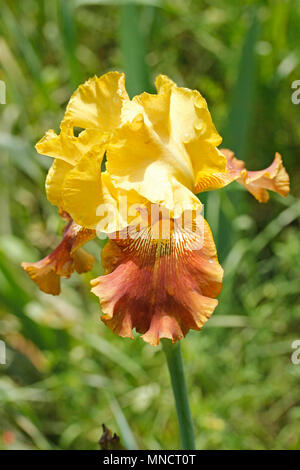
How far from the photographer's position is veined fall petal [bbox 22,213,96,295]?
3.57ft

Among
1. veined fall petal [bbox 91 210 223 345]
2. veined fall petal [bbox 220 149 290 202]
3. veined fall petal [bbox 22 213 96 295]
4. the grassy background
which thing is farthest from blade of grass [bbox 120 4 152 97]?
veined fall petal [bbox 91 210 223 345]

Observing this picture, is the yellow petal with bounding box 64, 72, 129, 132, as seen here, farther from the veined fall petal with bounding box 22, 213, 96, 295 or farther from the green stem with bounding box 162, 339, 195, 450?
the green stem with bounding box 162, 339, 195, 450

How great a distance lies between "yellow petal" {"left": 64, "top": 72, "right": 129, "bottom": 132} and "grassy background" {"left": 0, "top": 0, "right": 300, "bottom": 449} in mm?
454

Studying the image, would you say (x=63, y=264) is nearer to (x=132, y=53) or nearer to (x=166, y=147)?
(x=166, y=147)

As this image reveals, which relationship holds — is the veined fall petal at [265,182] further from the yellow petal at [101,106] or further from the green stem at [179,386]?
the green stem at [179,386]

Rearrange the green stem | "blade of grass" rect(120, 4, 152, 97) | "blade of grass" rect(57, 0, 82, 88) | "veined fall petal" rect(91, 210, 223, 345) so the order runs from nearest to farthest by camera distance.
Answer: "veined fall petal" rect(91, 210, 223, 345)
the green stem
"blade of grass" rect(120, 4, 152, 97)
"blade of grass" rect(57, 0, 82, 88)

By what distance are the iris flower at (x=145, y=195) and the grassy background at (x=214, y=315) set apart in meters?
0.43

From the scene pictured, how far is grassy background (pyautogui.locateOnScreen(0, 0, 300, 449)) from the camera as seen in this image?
1.72 m

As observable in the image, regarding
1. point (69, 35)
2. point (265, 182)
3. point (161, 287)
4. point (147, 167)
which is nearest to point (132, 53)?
point (69, 35)

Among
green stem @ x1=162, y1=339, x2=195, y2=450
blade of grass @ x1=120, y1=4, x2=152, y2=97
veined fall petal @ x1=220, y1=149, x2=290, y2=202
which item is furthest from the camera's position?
blade of grass @ x1=120, y1=4, x2=152, y2=97

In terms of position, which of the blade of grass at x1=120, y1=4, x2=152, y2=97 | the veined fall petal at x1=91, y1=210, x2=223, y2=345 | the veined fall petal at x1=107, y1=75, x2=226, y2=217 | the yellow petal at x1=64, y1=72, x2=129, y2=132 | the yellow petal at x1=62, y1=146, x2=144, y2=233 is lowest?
the veined fall petal at x1=91, y1=210, x2=223, y2=345

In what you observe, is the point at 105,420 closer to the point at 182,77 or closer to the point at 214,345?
the point at 214,345

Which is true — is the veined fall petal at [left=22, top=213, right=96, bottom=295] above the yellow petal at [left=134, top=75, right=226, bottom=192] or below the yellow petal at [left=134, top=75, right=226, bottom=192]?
below

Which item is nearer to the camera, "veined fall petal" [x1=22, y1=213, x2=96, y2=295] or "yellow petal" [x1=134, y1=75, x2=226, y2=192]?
"yellow petal" [x1=134, y1=75, x2=226, y2=192]
